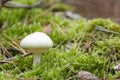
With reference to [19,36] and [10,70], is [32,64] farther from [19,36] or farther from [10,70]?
[19,36]

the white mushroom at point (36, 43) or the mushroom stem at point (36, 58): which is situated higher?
the white mushroom at point (36, 43)

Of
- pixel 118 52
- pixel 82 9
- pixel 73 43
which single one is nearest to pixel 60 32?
pixel 73 43

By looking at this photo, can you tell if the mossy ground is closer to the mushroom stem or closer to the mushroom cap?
the mushroom stem

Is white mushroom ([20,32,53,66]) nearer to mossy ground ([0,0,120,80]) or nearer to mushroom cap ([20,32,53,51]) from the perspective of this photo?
mushroom cap ([20,32,53,51])

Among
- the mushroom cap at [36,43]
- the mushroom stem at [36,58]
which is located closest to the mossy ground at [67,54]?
the mushroom stem at [36,58]

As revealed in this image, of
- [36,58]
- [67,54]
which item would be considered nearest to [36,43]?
[36,58]

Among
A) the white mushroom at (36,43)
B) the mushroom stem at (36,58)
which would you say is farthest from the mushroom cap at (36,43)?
the mushroom stem at (36,58)

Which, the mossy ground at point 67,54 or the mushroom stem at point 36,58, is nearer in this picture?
the mossy ground at point 67,54

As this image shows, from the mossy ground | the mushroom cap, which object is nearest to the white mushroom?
the mushroom cap

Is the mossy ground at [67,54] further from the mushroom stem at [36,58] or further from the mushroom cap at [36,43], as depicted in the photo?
the mushroom cap at [36,43]

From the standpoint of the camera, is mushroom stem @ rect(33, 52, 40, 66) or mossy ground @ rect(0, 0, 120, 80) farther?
mushroom stem @ rect(33, 52, 40, 66)

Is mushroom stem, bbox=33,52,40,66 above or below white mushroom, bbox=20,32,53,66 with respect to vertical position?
below
